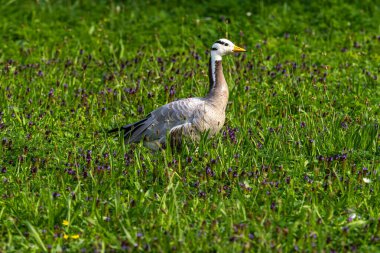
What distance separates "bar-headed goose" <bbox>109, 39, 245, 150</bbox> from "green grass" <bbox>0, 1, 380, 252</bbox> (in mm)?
222

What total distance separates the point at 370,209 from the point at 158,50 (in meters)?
6.07

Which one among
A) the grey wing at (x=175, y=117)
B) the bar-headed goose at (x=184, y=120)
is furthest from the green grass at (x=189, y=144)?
the grey wing at (x=175, y=117)

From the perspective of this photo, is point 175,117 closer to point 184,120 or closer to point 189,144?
point 184,120

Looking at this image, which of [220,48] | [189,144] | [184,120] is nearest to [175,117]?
[184,120]

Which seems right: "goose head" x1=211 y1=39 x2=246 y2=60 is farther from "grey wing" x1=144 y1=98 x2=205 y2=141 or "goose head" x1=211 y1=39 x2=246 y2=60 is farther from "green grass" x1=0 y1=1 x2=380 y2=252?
"green grass" x1=0 y1=1 x2=380 y2=252

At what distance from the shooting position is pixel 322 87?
10078 millimetres

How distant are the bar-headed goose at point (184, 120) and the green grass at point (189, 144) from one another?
8.7 inches

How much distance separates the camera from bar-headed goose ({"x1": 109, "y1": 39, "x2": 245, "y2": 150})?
8.05 meters

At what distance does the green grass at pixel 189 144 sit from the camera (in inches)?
237

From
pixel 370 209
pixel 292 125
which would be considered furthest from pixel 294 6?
pixel 370 209

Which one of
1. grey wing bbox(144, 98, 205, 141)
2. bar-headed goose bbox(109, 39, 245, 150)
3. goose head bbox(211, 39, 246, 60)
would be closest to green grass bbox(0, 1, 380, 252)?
bar-headed goose bbox(109, 39, 245, 150)

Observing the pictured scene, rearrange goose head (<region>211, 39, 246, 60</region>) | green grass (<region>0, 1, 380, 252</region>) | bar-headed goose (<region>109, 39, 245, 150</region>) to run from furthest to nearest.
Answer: goose head (<region>211, 39, 246, 60</region>)
bar-headed goose (<region>109, 39, 245, 150</region>)
green grass (<region>0, 1, 380, 252</region>)

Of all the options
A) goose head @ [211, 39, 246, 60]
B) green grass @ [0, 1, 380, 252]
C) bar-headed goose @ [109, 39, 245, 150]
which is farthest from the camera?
goose head @ [211, 39, 246, 60]

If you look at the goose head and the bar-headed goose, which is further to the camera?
the goose head
